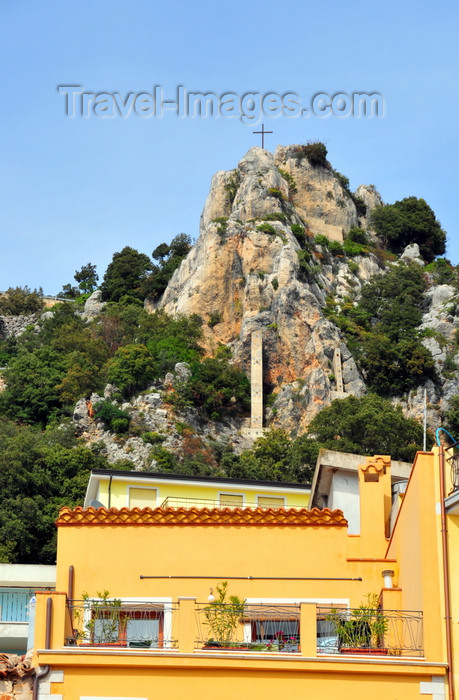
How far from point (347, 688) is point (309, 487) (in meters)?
12.6

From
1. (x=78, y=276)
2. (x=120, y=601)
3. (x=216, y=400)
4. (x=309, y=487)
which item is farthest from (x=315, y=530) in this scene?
(x=78, y=276)

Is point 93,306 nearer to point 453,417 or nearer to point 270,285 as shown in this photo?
point 270,285

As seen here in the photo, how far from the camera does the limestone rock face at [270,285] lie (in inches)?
3273

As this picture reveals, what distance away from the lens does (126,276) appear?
107125 millimetres

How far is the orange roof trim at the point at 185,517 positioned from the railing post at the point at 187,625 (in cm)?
228

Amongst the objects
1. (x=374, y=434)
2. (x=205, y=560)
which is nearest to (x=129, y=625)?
(x=205, y=560)

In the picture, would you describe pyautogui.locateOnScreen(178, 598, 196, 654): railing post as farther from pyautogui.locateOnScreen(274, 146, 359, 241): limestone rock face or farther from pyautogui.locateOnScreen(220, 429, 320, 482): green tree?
pyautogui.locateOnScreen(274, 146, 359, 241): limestone rock face

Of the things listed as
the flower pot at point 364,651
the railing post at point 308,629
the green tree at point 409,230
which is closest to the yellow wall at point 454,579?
the flower pot at point 364,651

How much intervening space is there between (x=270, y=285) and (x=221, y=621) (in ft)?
234

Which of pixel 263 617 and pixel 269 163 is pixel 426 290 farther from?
pixel 263 617

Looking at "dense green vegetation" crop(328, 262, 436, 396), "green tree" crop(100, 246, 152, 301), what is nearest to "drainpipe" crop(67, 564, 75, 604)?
"dense green vegetation" crop(328, 262, 436, 396)

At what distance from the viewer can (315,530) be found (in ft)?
65.5

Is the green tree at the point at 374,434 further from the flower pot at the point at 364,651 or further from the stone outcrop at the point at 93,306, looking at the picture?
the flower pot at the point at 364,651

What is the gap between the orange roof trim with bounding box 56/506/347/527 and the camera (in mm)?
19734
